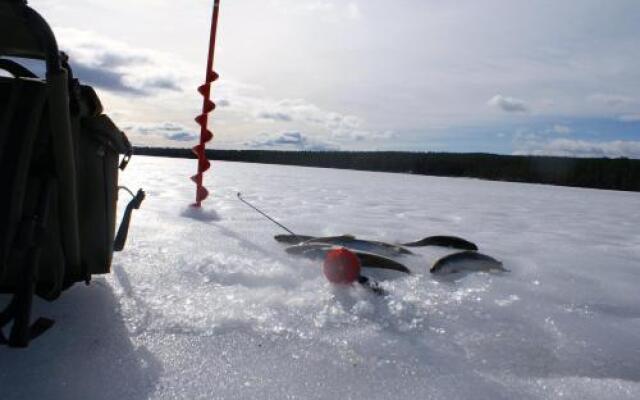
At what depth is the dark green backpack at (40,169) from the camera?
1401mm

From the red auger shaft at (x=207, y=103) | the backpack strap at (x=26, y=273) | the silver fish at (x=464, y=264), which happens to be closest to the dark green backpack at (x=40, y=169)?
the backpack strap at (x=26, y=273)

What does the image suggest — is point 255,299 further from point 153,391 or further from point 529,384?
point 529,384

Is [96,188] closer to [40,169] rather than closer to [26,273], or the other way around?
[40,169]

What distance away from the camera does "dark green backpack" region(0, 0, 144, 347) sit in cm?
140

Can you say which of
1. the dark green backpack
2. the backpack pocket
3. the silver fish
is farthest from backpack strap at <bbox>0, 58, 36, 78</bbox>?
the silver fish

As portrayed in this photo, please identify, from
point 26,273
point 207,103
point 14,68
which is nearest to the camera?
point 26,273

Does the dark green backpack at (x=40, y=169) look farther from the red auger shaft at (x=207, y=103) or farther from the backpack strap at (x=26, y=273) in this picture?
the red auger shaft at (x=207, y=103)

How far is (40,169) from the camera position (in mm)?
1484

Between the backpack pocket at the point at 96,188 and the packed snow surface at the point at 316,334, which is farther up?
the backpack pocket at the point at 96,188

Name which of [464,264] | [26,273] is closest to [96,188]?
[26,273]

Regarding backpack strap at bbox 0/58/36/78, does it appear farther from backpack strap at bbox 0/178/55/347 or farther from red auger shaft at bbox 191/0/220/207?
red auger shaft at bbox 191/0/220/207

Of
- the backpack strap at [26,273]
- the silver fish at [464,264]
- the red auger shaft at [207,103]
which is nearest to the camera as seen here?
the backpack strap at [26,273]

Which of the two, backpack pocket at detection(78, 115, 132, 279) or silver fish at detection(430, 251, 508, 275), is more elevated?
backpack pocket at detection(78, 115, 132, 279)

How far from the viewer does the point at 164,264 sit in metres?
2.67
